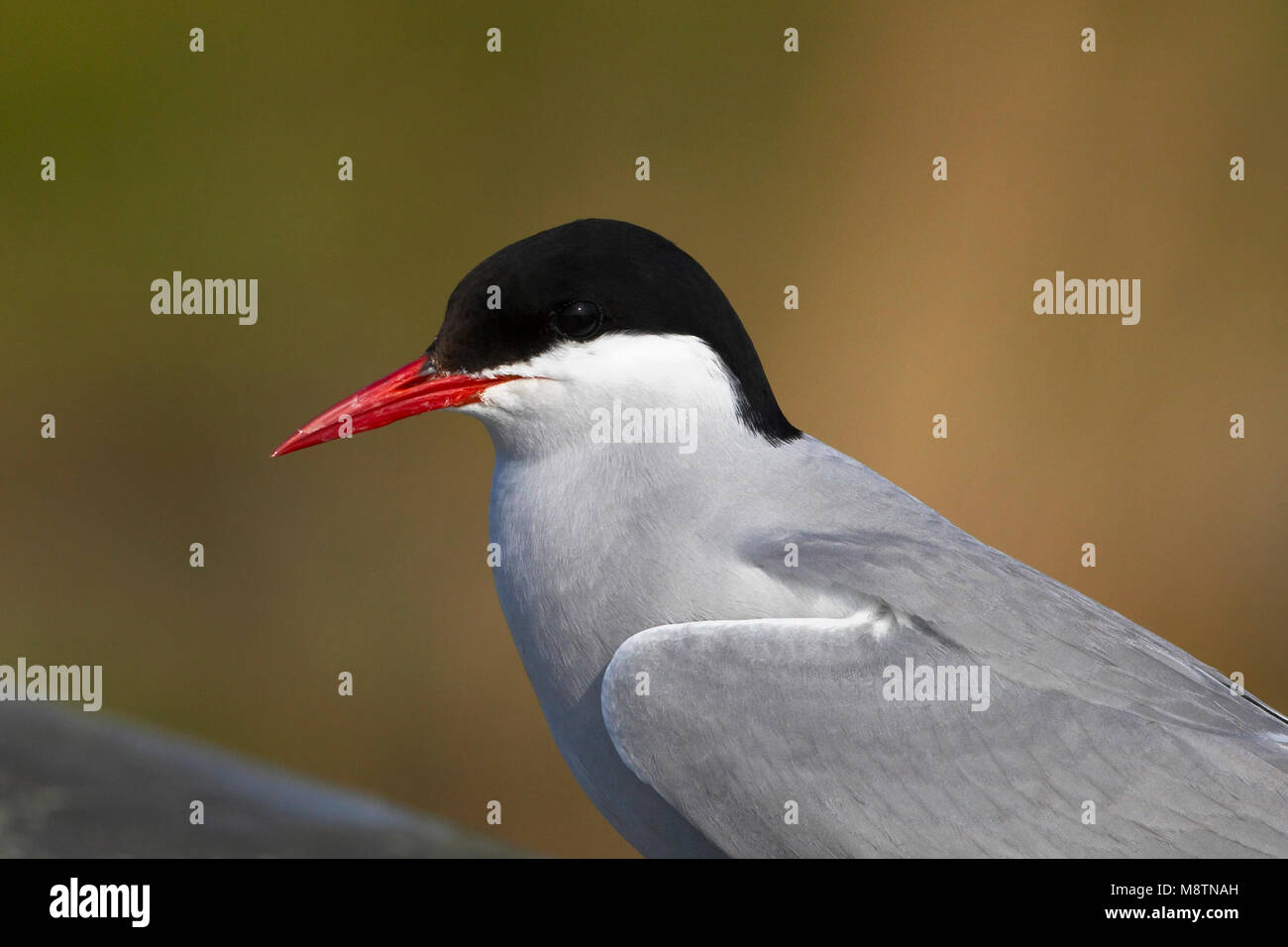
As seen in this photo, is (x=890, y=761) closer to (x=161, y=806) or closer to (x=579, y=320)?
(x=579, y=320)

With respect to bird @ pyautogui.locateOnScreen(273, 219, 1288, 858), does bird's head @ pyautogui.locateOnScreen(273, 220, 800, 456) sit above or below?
above

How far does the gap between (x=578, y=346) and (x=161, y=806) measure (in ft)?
2.40

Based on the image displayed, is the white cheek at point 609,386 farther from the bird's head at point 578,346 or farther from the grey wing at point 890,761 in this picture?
the grey wing at point 890,761

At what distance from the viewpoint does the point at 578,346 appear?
156 centimetres

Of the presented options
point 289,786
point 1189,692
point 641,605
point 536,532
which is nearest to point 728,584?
point 641,605

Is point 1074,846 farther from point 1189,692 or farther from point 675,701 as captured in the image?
point 675,701

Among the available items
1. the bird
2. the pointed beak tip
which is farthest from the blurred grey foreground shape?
the pointed beak tip

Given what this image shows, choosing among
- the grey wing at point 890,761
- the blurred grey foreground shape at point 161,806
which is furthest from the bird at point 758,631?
the blurred grey foreground shape at point 161,806

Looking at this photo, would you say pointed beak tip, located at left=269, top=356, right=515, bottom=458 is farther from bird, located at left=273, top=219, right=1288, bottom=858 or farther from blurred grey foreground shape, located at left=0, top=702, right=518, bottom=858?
blurred grey foreground shape, located at left=0, top=702, right=518, bottom=858

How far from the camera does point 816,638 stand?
57.7 inches

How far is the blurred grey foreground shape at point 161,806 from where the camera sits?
1.50 meters

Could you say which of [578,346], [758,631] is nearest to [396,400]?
[578,346]

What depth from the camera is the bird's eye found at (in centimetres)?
155

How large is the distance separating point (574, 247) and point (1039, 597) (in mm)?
674
